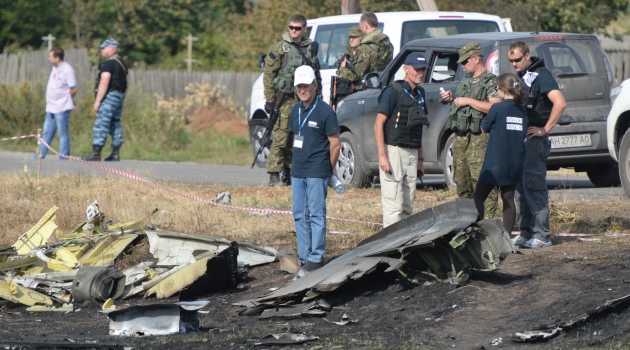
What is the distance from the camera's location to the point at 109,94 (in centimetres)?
1792

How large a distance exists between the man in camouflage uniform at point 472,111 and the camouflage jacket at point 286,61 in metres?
3.55

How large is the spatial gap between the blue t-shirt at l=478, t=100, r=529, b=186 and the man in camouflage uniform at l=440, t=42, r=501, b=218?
372 mm

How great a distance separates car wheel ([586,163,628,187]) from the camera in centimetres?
1360

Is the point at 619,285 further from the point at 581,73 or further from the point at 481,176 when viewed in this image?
the point at 581,73

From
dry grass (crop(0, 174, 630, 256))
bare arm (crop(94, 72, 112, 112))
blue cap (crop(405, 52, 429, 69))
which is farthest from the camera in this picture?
bare arm (crop(94, 72, 112, 112))

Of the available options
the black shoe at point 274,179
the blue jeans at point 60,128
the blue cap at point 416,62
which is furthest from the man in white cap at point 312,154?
the blue jeans at point 60,128

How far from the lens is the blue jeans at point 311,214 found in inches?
355

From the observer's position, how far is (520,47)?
29.9 feet

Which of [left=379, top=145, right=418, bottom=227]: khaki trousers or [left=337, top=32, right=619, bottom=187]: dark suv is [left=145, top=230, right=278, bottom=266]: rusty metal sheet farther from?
[left=337, top=32, right=619, bottom=187]: dark suv

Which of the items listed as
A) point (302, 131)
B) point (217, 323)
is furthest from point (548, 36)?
point (217, 323)

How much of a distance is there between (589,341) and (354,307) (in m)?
1.98

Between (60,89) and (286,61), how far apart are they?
685cm

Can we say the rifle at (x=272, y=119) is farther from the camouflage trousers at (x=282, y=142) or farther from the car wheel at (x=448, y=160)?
the car wheel at (x=448, y=160)

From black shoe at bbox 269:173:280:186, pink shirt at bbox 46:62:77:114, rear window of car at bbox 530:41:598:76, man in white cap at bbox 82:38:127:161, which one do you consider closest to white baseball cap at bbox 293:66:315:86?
rear window of car at bbox 530:41:598:76
